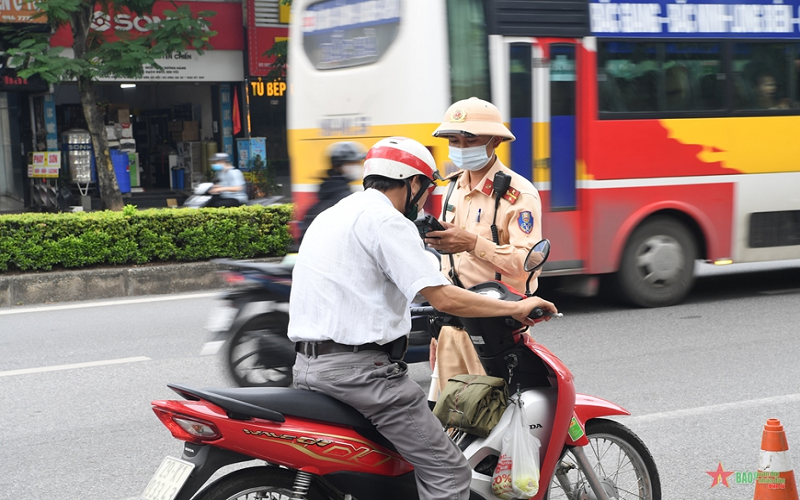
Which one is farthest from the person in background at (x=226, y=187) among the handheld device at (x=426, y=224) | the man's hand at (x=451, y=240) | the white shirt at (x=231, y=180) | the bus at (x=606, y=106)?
the handheld device at (x=426, y=224)

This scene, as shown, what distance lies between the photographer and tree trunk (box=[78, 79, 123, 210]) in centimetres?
1644

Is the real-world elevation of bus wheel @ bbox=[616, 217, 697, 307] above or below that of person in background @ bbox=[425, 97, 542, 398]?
below

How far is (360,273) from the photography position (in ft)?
9.40

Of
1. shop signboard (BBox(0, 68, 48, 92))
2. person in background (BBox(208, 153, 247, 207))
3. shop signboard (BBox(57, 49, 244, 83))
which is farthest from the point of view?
shop signboard (BBox(57, 49, 244, 83))

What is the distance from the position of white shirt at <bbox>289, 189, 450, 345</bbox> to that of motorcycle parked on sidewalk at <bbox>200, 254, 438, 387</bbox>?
306 centimetres

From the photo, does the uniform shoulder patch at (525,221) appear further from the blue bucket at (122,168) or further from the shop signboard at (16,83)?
the blue bucket at (122,168)

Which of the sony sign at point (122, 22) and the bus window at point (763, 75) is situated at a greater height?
the sony sign at point (122, 22)

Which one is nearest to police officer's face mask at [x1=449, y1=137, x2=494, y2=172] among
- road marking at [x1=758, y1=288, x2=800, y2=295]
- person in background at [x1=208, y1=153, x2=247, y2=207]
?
road marking at [x1=758, y1=288, x2=800, y2=295]

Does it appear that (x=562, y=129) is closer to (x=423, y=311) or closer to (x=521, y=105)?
(x=521, y=105)

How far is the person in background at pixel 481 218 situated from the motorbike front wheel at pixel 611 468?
1.74 feet

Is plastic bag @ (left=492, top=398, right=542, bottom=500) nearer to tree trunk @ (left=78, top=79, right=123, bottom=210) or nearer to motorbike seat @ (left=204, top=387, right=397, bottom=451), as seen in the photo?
motorbike seat @ (left=204, top=387, right=397, bottom=451)

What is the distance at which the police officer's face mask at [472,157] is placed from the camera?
13.2 feet

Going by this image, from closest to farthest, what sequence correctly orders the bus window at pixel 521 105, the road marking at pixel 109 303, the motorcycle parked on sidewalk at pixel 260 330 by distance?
the motorcycle parked on sidewalk at pixel 260 330 < the bus window at pixel 521 105 < the road marking at pixel 109 303

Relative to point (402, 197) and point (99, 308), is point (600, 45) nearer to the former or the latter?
point (99, 308)
